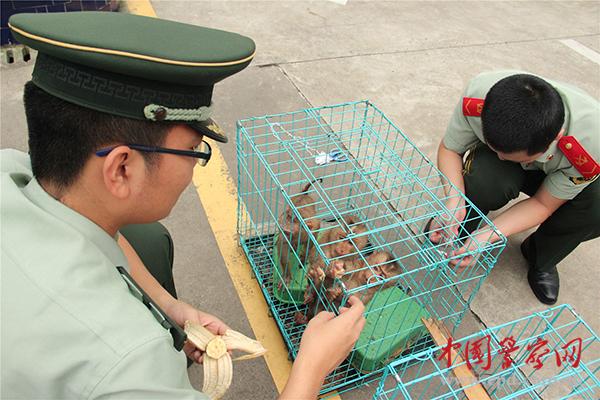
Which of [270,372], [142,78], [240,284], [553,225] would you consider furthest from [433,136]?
[142,78]

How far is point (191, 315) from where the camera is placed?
1.62 meters

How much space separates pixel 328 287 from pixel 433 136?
226 centimetres

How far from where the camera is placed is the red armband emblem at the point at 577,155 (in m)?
2.09

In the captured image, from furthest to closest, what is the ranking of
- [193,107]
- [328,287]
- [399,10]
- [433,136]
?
[399,10]
[433,136]
[328,287]
[193,107]

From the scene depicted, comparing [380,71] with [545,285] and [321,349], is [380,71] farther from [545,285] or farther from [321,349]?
[321,349]

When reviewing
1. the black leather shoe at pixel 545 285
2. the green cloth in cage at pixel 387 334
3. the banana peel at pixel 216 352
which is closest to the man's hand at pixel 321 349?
the banana peel at pixel 216 352

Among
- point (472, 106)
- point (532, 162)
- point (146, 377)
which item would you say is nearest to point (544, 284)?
point (532, 162)

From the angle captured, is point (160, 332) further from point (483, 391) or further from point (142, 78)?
point (483, 391)

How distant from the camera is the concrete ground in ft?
8.23

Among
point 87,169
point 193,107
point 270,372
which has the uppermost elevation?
point 193,107

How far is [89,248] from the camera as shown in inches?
41.3

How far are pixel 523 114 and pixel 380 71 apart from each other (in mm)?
2787

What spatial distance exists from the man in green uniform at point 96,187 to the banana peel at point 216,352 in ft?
0.81

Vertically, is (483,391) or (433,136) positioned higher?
(433,136)
